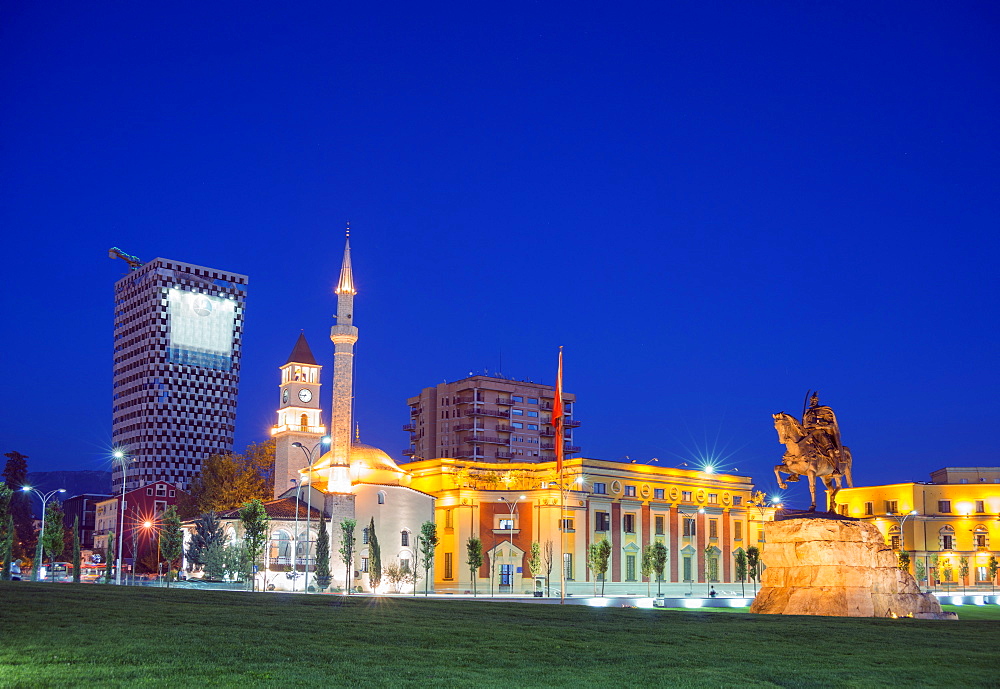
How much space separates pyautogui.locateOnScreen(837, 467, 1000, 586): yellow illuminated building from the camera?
349ft

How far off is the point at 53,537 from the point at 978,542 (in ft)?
302

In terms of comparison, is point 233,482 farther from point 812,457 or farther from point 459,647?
point 459,647

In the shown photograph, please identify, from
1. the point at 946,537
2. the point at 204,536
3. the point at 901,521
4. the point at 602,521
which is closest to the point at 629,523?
the point at 602,521

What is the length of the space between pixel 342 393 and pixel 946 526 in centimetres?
6901

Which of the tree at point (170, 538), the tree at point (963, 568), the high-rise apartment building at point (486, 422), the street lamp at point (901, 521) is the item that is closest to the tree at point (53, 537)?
the tree at point (170, 538)

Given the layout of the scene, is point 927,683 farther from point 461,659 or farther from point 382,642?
point 382,642

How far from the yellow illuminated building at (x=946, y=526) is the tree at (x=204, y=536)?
210 feet

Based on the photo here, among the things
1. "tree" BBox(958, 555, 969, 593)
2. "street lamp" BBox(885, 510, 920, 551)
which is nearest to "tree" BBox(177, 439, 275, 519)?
"street lamp" BBox(885, 510, 920, 551)

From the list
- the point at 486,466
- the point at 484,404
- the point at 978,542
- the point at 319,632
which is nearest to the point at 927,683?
the point at 319,632

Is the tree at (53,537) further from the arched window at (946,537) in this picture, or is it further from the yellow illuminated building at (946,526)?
the arched window at (946,537)

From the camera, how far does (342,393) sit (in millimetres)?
84125

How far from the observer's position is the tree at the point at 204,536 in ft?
266

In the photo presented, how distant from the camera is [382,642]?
21.9 meters

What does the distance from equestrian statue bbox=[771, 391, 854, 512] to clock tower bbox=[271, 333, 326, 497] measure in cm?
6875
